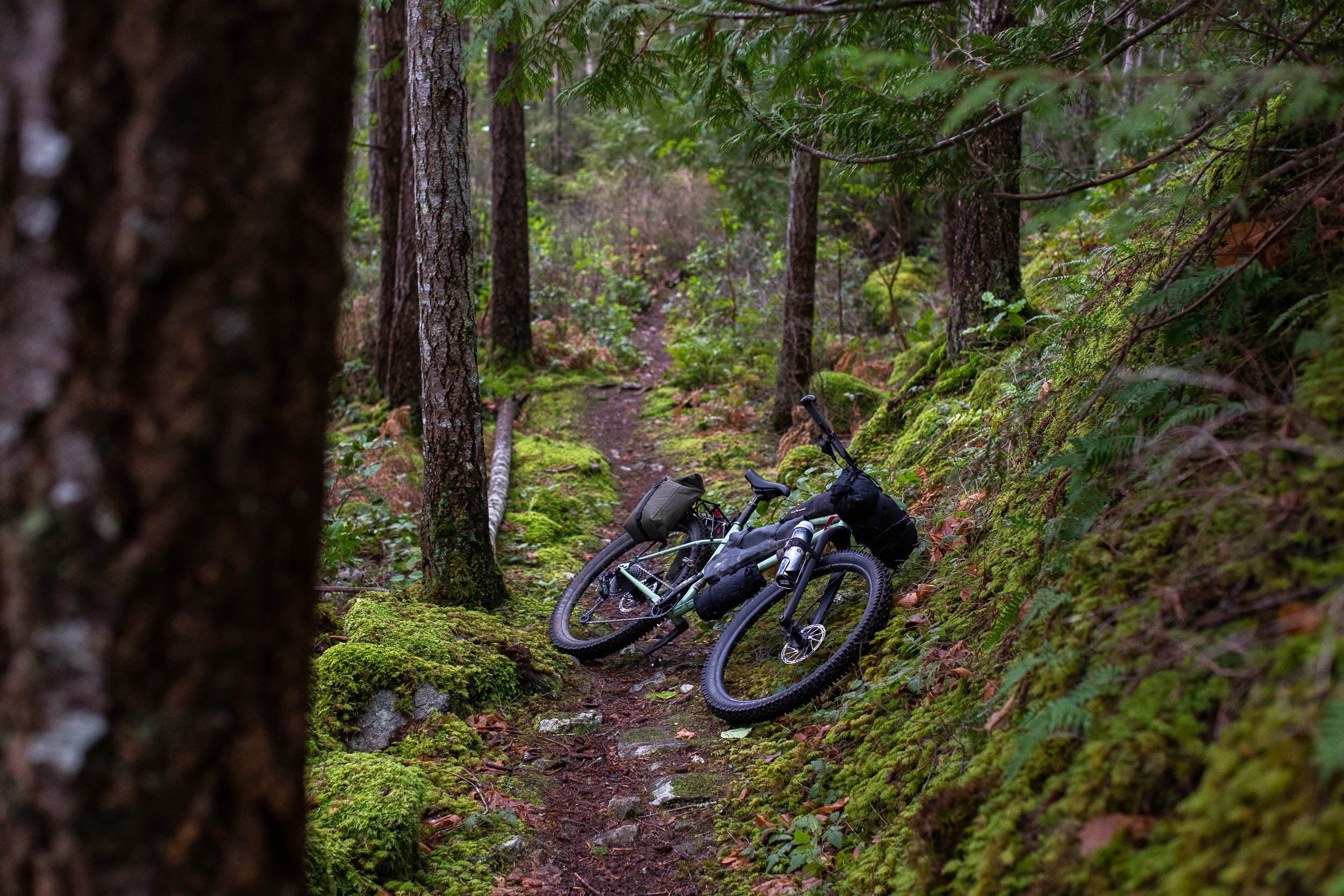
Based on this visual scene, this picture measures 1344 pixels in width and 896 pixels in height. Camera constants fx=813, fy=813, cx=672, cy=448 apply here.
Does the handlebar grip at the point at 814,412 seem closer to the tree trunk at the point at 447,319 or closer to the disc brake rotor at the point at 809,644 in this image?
the disc brake rotor at the point at 809,644

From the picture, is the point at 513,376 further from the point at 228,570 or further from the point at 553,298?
the point at 228,570

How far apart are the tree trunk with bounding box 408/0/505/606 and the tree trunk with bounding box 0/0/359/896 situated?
3946mm

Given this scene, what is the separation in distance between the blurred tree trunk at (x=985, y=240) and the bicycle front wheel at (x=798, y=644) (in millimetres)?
2738

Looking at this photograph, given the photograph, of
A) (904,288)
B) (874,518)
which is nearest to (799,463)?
(874,518)

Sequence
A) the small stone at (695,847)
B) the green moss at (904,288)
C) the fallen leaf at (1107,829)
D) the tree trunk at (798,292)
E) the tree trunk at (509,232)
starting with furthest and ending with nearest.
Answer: the green moss at (904,288), the tree trunk at (509,232), the tree trunk at (798,292), the small stone at (695,847), the fallen leaf at (1107,829)

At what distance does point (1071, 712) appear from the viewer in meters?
2.21

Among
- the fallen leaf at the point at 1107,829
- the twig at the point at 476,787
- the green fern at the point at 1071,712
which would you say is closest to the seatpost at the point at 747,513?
the twig at the point at 476,787

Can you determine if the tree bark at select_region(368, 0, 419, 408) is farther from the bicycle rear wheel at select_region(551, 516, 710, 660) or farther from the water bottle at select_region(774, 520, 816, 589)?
the water bottle at select_region(774, 520, 816, 589)

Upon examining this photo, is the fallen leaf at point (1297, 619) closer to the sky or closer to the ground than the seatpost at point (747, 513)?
closer to the sky

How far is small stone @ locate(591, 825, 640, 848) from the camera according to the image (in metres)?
3.53

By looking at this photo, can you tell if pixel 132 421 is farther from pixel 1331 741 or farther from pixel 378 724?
pixel 378 724

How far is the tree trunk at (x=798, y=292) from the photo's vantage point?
930cm

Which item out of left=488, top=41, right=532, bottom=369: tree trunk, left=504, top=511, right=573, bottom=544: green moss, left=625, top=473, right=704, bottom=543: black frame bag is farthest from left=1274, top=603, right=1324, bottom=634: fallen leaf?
left=488, top=41, right=532, bottom=369: tree trunk

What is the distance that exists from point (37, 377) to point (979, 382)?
18.9 ft
